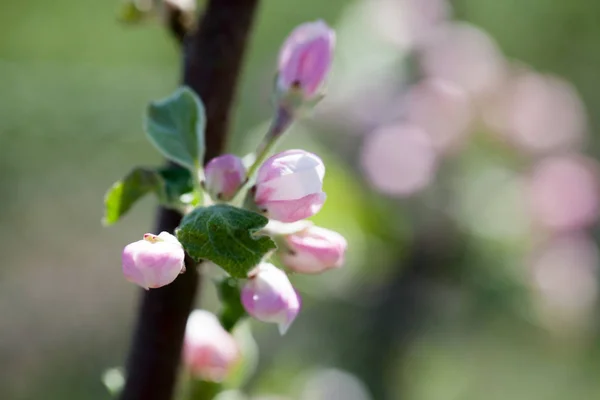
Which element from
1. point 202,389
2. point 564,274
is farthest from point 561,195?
point 202,389

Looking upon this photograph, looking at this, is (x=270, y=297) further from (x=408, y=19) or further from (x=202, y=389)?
(x=408, y=19)

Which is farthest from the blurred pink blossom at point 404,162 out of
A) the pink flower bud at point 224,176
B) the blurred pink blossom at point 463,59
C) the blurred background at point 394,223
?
the pink flower bud at point 224,176

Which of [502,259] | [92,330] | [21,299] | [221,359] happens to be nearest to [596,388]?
[502,259]

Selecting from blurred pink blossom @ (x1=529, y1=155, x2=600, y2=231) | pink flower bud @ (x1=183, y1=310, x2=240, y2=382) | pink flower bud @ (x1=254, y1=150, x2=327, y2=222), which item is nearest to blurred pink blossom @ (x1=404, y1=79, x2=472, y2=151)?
blurred pink blossom @ (x1=529, y1=155, x2=600, y2=231)

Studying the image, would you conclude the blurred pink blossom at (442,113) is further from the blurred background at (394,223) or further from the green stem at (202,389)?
the green stem at (202,389)

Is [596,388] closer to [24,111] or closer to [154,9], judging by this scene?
[24,111]

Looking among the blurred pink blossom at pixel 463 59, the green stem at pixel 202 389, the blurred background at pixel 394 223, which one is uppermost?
the green stem at pixel 202 389

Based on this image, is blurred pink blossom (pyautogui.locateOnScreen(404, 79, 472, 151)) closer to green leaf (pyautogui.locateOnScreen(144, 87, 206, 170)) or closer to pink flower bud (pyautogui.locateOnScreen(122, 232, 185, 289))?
green leaf (pyautogui.locateOnScreen(144, 87, 206, 170))

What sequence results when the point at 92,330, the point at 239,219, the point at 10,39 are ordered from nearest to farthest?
the point at 239,219 < the point at 92,330 < the point at 10,39
